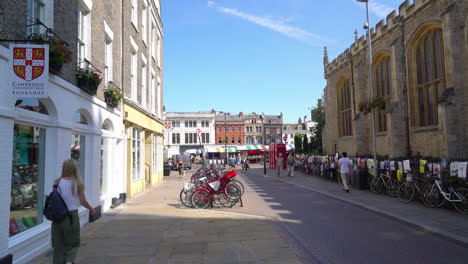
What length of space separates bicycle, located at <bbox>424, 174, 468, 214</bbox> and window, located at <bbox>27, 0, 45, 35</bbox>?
10.5 m

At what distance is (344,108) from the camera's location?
2975 cm

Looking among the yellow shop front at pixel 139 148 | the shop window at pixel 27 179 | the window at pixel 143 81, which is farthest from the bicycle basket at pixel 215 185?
the window at pixel 143 81

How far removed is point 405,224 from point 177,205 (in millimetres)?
6933

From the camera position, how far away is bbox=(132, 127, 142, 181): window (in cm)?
1338

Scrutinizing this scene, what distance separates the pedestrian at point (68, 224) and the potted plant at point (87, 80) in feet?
13.1

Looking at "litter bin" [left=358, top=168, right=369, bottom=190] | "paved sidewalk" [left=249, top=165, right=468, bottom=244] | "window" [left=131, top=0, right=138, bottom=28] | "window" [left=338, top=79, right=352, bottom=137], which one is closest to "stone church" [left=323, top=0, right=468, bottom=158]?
"window" [left=338, top=79, right=352, bottom=137]

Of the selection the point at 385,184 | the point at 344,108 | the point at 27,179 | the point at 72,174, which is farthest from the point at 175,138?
the point at 72,174

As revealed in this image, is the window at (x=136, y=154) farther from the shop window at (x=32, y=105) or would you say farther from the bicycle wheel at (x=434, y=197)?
→ the bicycle wheel at (x=434, y=197)

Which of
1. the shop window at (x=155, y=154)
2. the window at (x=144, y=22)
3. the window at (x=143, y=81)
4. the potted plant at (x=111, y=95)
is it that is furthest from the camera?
the shop window at (x=155, y=154)

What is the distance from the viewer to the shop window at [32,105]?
203 inches

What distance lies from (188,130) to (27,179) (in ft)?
214

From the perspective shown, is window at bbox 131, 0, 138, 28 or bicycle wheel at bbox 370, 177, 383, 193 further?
window at bbox 131, 0, 138, 28

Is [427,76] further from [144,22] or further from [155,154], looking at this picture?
[155,154]

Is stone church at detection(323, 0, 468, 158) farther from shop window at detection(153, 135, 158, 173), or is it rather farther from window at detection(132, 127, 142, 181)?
shop window at detection(153, 135, 158, 173)
